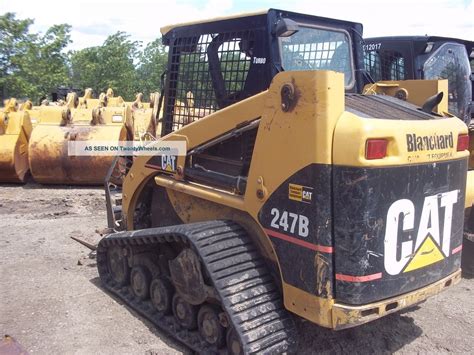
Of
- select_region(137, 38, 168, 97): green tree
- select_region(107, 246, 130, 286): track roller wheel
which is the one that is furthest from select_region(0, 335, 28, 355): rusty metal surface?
select_region(137, 38, 168, 97): green tree

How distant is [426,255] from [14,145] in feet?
24.9

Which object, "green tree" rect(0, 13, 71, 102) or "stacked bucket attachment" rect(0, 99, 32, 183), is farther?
"green tree" rect(0, 13, 71, 102)

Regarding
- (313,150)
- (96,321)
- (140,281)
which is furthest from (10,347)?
(313,150)

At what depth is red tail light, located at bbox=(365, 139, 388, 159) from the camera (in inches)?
96.6

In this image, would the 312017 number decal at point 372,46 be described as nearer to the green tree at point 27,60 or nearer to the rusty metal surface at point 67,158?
the rusty metal surface at point 67,158

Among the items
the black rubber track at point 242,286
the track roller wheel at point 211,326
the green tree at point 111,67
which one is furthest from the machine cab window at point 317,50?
the green tree at point 111,67

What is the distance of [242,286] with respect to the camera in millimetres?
2828

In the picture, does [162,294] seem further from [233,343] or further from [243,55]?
[243,55]

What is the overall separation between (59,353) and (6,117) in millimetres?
6874

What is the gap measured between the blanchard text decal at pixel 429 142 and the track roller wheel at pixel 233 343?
1.37 meters

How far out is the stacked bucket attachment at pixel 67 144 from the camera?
8336mm

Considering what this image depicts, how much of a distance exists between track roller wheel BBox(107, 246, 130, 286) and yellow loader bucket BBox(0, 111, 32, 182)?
5.08m

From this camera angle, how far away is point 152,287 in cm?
374

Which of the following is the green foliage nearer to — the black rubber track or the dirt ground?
the dirt ground
